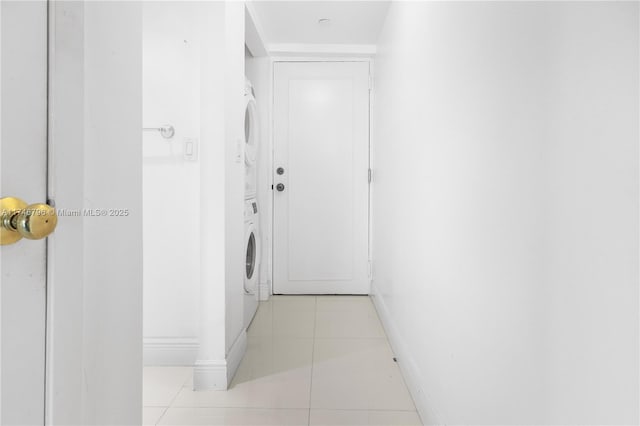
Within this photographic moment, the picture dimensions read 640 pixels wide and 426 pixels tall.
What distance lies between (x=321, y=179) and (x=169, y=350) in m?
2.09

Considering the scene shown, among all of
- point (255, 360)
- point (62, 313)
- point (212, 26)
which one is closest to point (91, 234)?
point (62, 313)

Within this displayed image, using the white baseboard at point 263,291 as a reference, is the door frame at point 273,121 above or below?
above

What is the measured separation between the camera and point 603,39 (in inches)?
27.8

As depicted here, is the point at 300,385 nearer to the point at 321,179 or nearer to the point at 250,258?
the point at 250,258

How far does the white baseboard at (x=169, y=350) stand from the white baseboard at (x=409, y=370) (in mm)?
1124

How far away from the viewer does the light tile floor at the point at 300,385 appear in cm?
189

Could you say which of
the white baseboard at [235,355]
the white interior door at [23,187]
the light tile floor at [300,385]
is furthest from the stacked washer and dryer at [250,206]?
the white interior door at [23,187]

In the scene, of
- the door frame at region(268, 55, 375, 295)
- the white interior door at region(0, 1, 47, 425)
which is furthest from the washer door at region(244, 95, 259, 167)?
the white interior door at region(0, 1, 47, 425)

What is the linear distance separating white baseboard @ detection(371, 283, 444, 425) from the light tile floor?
0.04 m

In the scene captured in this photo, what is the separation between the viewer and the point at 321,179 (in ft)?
13.2

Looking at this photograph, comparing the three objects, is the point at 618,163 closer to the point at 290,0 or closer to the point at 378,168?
the point at 290,0

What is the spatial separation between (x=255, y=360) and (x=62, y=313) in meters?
1.89

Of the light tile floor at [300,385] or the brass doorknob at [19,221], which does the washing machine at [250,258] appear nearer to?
the light tile floor at [300,385]

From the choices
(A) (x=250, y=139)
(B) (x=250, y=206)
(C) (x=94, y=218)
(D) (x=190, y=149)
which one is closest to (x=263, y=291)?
(B) (x=250, y=206)
